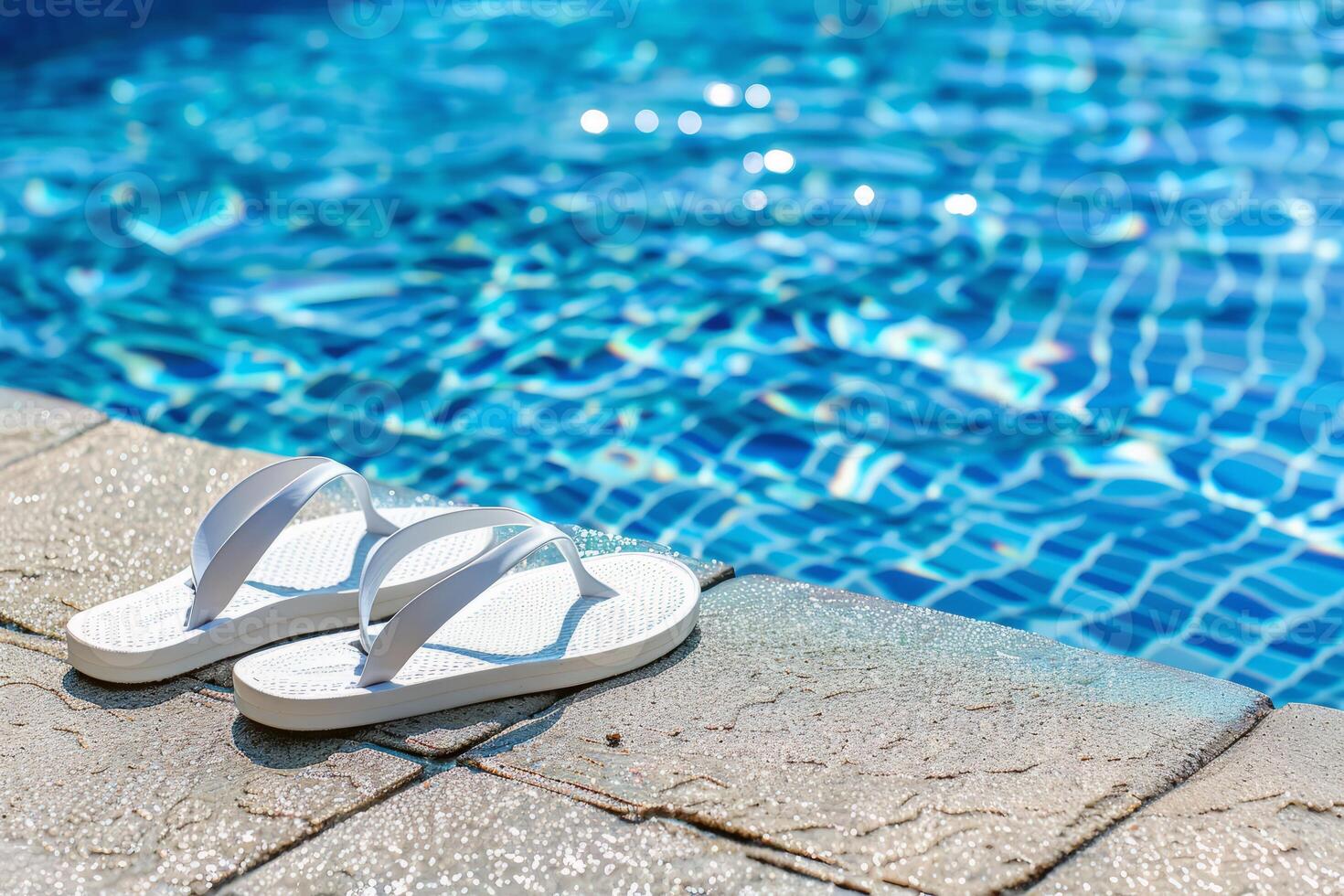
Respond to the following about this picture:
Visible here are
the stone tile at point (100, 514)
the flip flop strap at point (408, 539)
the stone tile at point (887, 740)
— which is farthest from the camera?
the stone tile at point (100, 514)

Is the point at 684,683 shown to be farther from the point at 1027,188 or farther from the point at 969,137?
the point at 969,137

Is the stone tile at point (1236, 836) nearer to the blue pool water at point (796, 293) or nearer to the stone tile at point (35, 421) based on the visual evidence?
the blue pool water at point (796, 293)

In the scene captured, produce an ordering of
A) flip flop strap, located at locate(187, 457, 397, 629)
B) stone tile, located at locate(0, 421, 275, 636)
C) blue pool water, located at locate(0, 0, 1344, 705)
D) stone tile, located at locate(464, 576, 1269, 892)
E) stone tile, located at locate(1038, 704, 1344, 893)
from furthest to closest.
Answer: blue pool water, located at locate(0, 0, 1344, 705) → stone tile, located at locate(0, 421, 275, 636) → flip flop strap, located at locate(187, 457, 397, 629) → stone tile, located at locate(464, 576, 1269, 892) → stone tile, located at locate(1038, 704, 1344, 893)

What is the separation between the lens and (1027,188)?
19.5ft

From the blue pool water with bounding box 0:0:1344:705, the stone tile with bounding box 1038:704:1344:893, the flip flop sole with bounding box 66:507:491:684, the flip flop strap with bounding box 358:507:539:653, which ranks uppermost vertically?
the flip flop strap with bounding box 358:507:539:653

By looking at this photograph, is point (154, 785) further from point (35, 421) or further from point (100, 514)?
point (35, 421)

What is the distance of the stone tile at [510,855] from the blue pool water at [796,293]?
1719mm

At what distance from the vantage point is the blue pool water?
3.55m

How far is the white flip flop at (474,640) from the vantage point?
1.97 metres

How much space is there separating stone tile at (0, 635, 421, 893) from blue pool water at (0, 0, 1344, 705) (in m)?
1.71

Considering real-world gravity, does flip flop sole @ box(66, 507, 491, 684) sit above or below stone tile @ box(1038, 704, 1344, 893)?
below

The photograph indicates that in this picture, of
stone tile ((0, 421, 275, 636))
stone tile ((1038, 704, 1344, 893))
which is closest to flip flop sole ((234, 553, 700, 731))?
stone tile ((0, 421, 275, 636))

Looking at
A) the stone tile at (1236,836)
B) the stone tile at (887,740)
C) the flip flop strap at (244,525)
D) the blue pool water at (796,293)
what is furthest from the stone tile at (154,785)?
the blue pool water at (796,293)

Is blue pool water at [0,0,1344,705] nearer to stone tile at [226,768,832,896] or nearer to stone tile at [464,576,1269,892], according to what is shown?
stone tile at [464,576,1269,892]
